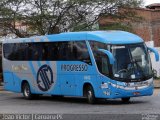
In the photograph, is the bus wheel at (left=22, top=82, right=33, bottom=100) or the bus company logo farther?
the bus wheel at (left=22, top=82, right=33, bottom=100)

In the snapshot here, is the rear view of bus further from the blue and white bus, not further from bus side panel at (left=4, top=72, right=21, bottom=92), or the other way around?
bus side panel at (left=4, top=72, right=21, bottom=92)

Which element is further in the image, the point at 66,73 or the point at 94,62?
the point at 66,73

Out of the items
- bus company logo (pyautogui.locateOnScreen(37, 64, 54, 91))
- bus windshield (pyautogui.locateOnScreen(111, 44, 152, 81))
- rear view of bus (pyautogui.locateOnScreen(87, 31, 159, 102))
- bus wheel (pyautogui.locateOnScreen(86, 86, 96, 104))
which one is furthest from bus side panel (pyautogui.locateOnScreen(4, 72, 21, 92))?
bus windshield (pyautogui.locateOnScreen(111, 44, 152, 81))

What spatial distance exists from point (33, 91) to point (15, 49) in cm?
256

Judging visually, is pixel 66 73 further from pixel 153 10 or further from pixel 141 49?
pixel 153 10

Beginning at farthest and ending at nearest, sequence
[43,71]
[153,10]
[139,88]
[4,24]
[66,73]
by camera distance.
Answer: [153,10] < [4,24] < [43,71] < [66,73] < [139,88]

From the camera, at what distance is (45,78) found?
26.7 metres

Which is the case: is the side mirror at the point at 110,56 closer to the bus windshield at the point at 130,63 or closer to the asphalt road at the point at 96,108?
the bus windshield at the point at 130,63

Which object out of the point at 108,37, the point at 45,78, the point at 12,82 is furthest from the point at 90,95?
the point at 12,82

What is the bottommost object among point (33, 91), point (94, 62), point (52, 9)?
point (33, 91)

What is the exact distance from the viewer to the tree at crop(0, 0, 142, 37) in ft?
132

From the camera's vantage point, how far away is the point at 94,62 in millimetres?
22859

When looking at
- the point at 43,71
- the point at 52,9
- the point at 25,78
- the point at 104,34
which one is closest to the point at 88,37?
the point at 104,34

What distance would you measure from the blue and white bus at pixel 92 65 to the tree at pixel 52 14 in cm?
1246
